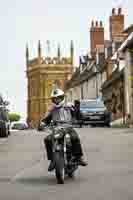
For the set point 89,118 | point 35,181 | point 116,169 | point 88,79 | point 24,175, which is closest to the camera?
point 35,181

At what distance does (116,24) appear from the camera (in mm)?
77562

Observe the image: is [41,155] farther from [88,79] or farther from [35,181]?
[88,79]

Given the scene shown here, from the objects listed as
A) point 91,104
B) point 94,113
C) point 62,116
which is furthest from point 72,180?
point 91,104

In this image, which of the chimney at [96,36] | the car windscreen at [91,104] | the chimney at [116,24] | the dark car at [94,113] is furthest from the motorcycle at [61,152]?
the chimney at [96,36]

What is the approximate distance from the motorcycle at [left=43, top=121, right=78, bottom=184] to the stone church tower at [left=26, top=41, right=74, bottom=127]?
147 m

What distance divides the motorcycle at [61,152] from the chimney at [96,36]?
244 ft

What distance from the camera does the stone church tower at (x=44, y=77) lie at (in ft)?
532

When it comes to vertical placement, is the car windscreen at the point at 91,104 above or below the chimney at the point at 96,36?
below

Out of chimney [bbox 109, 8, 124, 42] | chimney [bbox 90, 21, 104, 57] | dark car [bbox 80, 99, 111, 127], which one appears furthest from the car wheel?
chimney [bbox 90, 21, 104, 57]

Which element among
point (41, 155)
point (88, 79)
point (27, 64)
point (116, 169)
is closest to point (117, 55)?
point (88, 79)

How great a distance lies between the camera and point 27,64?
175 meters

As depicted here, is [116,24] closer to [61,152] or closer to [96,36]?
[96,36]

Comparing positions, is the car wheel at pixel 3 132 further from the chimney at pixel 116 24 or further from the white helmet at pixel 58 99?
the chimney at pixel 116 24

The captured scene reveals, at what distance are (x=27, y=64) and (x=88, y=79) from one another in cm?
8623
